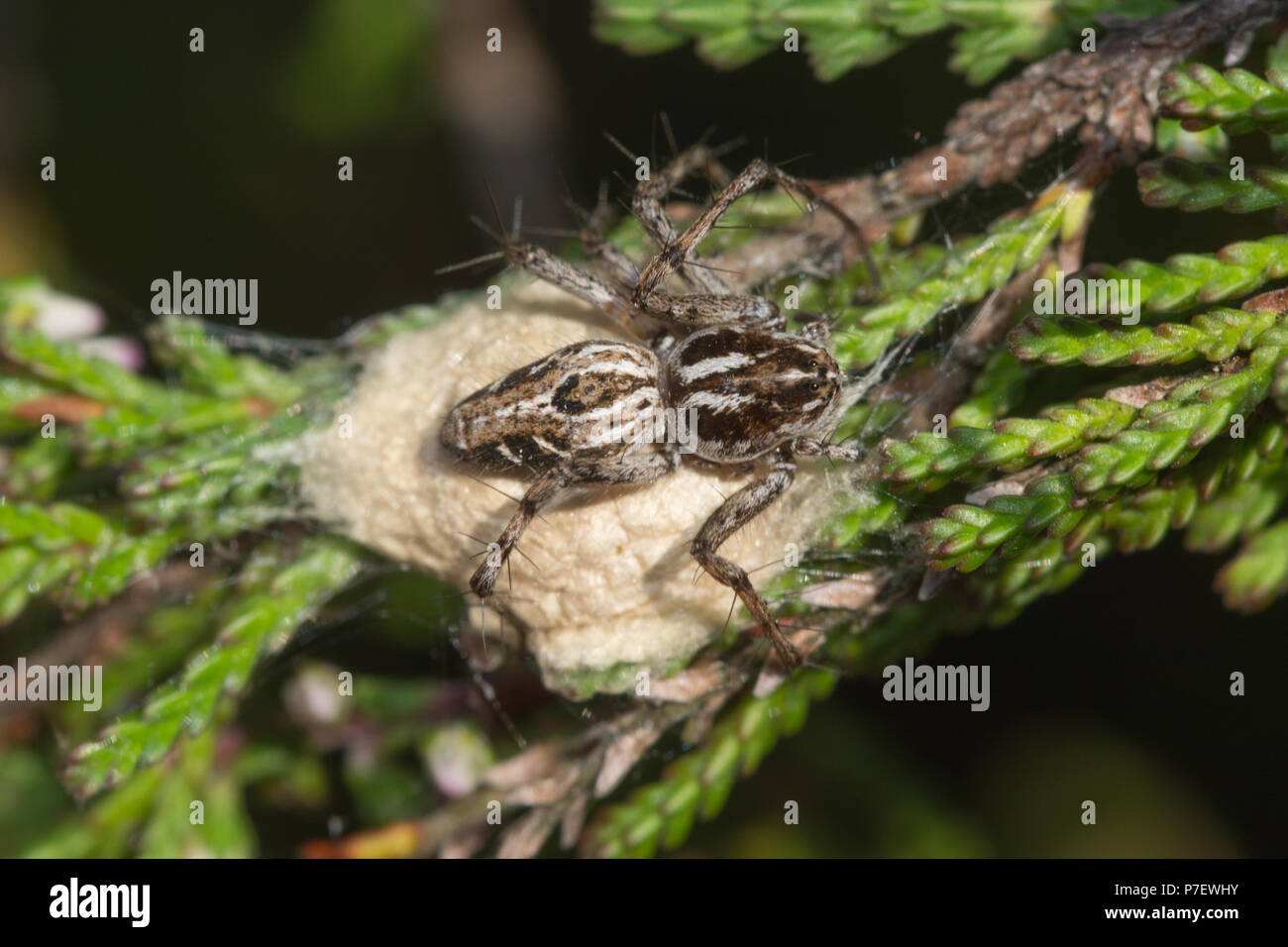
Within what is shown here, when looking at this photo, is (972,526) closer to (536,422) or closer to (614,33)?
(536,422)

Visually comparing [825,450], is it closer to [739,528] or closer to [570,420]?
[739,528]

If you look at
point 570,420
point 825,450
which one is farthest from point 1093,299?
point 570,420

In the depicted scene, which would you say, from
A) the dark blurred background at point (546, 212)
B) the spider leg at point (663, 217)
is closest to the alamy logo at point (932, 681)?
the dark blurred background at point (546, 212)

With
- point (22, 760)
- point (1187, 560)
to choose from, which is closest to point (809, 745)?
point (1187, 560)

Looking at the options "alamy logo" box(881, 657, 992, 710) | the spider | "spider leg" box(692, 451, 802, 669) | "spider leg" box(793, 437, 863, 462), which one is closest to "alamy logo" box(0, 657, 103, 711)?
the spider

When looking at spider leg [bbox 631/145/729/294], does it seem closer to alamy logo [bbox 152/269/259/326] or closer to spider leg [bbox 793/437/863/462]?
spider leg [bbox 793/437/863/462]
